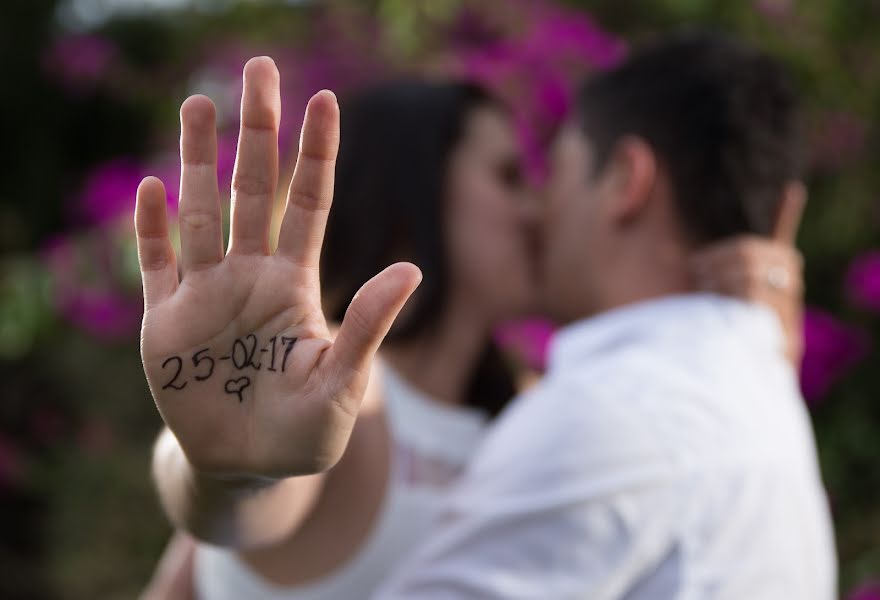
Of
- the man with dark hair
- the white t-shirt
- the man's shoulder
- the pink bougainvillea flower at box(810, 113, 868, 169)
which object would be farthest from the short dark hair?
the pink bougainvillea flower at box(810, 113, 868, 169)

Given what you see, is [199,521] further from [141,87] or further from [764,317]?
[141,87]

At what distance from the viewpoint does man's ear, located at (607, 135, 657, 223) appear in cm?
177

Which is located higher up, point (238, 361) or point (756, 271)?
point (238, 361)

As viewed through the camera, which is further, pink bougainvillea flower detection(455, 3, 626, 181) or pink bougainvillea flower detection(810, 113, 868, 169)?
pink bougainvillea flower detection(810, 113, 868, 169)

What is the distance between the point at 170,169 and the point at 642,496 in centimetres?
341

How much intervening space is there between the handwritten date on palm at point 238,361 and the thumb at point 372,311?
0.07 m

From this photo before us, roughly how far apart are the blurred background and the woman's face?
0.86 feet

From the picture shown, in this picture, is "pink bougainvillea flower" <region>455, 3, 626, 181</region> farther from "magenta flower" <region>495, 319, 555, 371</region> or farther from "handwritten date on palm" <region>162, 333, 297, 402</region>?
"handwritten date on palm" <region>162, 333, 297, 402</region>

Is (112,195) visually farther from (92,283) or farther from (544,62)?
(544,62)

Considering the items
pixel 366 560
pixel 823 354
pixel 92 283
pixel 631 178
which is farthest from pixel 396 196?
pixel 92 283

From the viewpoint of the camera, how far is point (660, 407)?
1426mm

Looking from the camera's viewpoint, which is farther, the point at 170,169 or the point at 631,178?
the point at 170,169

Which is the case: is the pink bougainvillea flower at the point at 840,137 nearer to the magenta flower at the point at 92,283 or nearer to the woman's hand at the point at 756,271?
the woman's hand at the point at 756,271

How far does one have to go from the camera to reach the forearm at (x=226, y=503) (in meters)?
1.15
